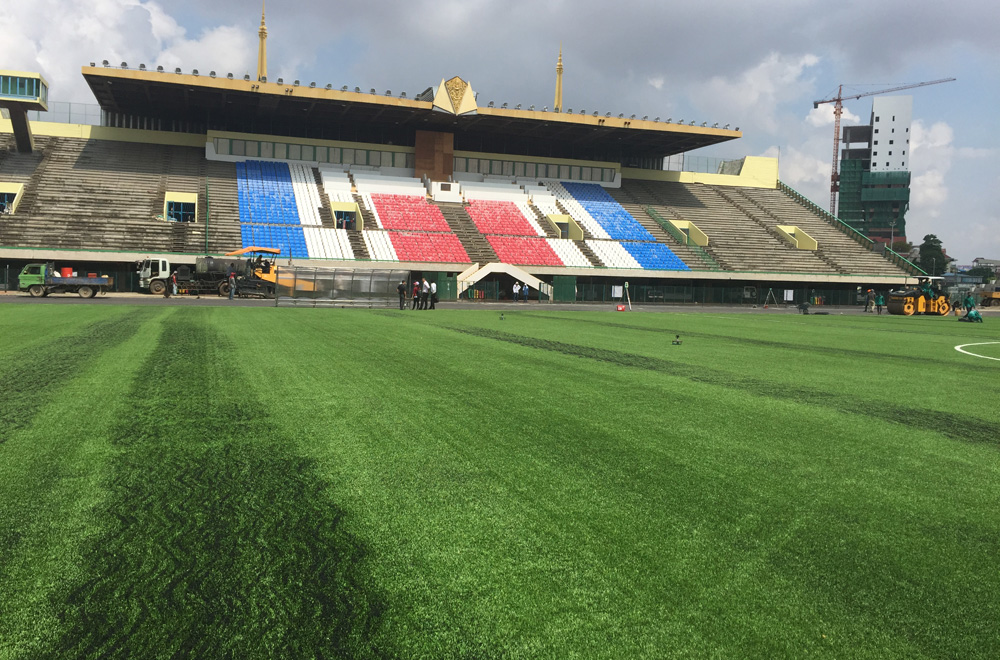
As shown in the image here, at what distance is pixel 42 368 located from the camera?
30.4 ft

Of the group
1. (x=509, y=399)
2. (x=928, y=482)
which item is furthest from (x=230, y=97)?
(x=928, y=482)

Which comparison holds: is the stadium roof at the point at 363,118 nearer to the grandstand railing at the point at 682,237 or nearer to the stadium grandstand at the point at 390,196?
→ the stadium grandstand at the point at 390,196

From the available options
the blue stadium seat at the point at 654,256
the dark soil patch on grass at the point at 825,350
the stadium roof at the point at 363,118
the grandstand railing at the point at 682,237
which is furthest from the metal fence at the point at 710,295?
the dark soil patch on grass at the point at 825,350

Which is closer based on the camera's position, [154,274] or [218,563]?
[218,563]

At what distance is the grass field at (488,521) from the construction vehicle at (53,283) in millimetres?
32824

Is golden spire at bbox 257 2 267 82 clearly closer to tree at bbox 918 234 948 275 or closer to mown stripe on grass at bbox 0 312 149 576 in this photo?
mown stripe on grass at bbox 0 312 149 576

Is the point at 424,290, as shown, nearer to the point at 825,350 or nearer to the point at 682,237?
the point at 825,350

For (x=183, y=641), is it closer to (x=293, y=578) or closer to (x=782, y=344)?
(x=293, y=578)

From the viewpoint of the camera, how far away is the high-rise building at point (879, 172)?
162m

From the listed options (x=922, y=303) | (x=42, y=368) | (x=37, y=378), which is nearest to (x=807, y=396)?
(x=37, y=378)

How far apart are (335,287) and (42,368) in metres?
25.4

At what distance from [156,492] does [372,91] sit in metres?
52.8

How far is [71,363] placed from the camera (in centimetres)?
982

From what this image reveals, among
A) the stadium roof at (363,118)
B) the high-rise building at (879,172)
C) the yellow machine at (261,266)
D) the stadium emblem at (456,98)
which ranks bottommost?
the yellow machine at (261,266)
